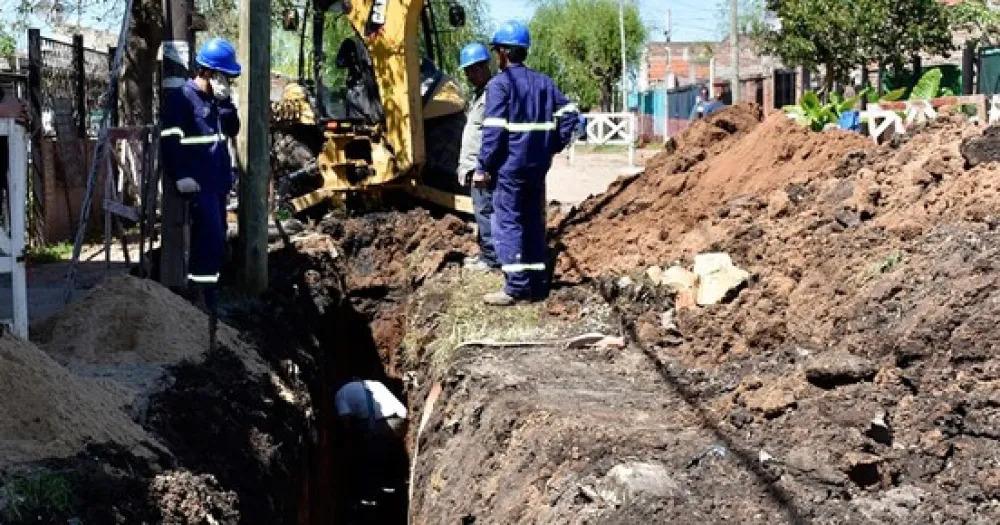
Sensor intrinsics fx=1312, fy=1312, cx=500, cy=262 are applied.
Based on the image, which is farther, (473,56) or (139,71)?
(139,71)

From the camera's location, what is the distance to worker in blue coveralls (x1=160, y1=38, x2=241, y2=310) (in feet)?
29.0

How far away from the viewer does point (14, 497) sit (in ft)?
15.1

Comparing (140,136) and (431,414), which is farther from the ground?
(140,136)

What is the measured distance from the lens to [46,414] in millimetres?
5391

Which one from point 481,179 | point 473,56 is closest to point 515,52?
point 473,56

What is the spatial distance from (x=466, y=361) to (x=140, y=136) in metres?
3.19

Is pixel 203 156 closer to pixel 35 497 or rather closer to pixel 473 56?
pixel 473 56

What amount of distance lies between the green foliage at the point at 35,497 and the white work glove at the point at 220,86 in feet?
16.0

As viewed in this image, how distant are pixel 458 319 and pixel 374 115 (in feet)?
14.8

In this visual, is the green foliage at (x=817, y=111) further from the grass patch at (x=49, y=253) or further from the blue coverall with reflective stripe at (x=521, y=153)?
the grass patch at (x=49, y=253)

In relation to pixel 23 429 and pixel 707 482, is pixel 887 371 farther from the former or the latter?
pixel 23 429

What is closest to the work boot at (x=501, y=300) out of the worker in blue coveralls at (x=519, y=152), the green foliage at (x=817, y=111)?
the worker in blue coveralls at (x=519, y=152)

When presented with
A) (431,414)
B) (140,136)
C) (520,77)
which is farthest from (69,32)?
(431,414)

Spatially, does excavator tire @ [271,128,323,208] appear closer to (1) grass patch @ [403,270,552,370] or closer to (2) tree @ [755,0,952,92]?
(1) grass patch @ [403,270,552,370]
